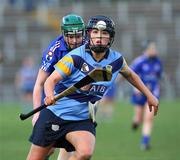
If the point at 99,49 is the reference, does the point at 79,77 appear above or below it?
below

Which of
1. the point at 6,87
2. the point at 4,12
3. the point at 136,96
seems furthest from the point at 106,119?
the point at 4,12

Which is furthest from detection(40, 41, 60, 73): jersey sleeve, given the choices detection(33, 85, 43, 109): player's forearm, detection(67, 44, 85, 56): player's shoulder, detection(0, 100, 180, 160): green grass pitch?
detection(0, 100, 180, 160): green grass pitch

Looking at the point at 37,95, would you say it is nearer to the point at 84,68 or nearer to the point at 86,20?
the point at 84,68

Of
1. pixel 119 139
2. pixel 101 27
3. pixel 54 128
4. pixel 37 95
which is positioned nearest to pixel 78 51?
pixel 101 27

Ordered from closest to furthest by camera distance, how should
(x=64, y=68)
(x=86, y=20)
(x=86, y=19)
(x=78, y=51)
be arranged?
(x=64, y=68) → (x=78, y=51) → (x=86, y=20) → (x=86, y=19)

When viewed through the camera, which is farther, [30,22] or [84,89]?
[30,22]

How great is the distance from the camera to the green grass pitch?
1420 cm

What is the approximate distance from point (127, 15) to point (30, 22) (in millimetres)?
4329

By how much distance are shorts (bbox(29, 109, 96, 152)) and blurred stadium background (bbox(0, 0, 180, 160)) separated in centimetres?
2567

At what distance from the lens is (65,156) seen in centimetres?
1020

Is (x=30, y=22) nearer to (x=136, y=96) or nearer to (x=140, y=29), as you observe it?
(x=140, y=29)

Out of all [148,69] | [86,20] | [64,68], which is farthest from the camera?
[86,20]

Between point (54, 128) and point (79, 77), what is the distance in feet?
2.13

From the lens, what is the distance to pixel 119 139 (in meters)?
17.6
